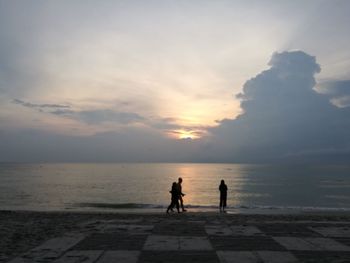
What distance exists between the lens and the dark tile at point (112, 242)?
39.7 ft

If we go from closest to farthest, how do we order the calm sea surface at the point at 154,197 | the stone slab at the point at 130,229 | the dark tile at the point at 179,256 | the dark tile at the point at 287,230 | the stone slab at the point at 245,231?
1. the dark tile at the point at 179,256
2. the stone slab at the point at 245,231
3. the dark tile at the point at 287,230
4. the stone slab at the point at 130,229
5. the calm sea surface at the point at 154,197

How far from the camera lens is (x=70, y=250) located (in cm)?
1173

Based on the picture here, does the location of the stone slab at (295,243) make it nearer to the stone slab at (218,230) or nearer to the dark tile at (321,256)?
the dark tile at (321,256)

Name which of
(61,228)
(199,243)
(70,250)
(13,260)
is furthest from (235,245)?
(61,228)

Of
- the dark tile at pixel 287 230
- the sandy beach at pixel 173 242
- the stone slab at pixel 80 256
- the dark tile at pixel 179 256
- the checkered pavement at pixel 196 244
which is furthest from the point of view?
the dark tile at pixel 287 230

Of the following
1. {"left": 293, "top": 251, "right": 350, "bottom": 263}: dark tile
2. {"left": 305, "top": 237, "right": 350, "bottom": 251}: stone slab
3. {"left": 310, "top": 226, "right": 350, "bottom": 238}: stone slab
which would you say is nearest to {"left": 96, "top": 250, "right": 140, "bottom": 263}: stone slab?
{"left": 293, "top": 251, "right": 350, "bottom": 263}: dark tile

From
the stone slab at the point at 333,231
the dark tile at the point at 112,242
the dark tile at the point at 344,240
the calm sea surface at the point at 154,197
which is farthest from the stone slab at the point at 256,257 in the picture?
the calm sea surface at the point at 154,197

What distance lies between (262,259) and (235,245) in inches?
73.3

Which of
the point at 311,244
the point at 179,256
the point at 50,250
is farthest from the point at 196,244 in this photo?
the point at 50,250

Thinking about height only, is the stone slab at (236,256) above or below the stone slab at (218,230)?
below

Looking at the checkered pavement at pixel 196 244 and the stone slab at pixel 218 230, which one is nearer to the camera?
the checkered pavement at pixel 196 244

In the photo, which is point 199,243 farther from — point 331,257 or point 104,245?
point 331,257

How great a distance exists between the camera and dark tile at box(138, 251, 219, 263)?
10.6 m

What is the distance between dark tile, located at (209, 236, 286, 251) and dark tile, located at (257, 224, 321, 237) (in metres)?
1.34
